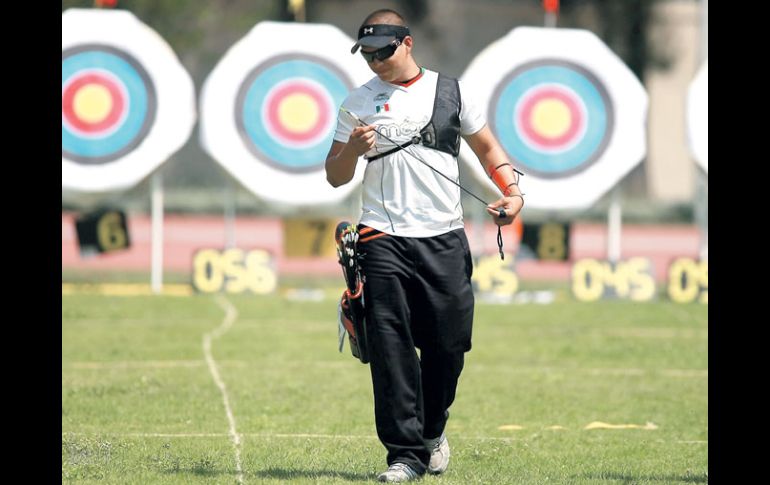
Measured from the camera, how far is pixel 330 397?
8578mm

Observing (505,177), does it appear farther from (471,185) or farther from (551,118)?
(471,185)

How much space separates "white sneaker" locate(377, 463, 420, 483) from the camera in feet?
19.1

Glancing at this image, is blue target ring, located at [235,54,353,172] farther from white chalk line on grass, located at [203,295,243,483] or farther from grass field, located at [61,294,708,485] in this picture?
grass field, located at [61,294,708,485]

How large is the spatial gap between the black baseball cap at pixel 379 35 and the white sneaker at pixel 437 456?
1.57 metres

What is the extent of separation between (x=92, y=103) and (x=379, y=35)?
32.1 ft

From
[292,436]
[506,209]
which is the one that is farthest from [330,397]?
[506,209]

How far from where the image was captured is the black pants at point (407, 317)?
589 centimetres

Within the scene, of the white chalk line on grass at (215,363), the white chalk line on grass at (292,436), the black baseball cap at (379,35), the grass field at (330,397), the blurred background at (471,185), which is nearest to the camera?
the black baseball cap at (379,35)

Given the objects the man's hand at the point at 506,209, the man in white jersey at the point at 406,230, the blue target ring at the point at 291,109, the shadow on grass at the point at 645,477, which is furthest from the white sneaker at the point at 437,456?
the blue target ring at the point at 291,109

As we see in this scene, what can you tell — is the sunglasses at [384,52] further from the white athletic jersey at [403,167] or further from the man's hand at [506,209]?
the man's hand at [506,209]
